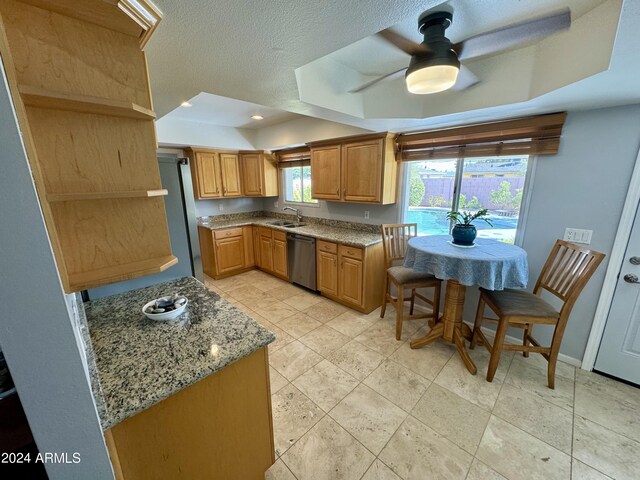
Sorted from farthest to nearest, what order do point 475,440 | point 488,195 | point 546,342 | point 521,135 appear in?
point 488,195 < point 546,342 < point 521,135 < point 475,440

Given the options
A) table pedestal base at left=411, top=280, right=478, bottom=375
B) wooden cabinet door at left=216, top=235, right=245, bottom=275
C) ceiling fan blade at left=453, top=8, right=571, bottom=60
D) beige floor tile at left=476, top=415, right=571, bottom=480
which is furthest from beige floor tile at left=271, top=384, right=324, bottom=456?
wooden cabinet door at left=216, top=235, right=245, bottom=275

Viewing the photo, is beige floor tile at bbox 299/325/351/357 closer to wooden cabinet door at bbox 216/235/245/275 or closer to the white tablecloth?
the white tablecloth

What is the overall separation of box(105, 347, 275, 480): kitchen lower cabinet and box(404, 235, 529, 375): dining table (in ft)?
5.12

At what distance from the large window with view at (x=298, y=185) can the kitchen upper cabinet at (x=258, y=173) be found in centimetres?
25

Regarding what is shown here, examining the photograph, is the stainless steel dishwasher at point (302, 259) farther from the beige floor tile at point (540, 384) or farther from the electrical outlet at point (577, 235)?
the electrical outlet at point (577, 235)

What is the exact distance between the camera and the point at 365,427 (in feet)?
5.43

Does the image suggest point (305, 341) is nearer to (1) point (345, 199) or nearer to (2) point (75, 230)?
(1) point (345, 199)

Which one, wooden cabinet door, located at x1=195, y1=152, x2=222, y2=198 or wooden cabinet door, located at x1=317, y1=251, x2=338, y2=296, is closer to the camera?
wooden cabinet door, located at x1=317, y1=251, x2=338, y2=296

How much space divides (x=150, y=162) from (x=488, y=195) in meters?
2.84

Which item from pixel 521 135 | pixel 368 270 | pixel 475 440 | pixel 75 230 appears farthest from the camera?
pixel 368 270

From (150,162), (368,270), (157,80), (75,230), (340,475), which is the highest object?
(157,80)

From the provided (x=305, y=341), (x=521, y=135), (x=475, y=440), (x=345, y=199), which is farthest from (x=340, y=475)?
(x=521, y=135)

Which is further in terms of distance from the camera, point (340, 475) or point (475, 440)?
point (475, 440)

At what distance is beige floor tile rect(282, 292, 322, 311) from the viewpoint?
10.8 feet
